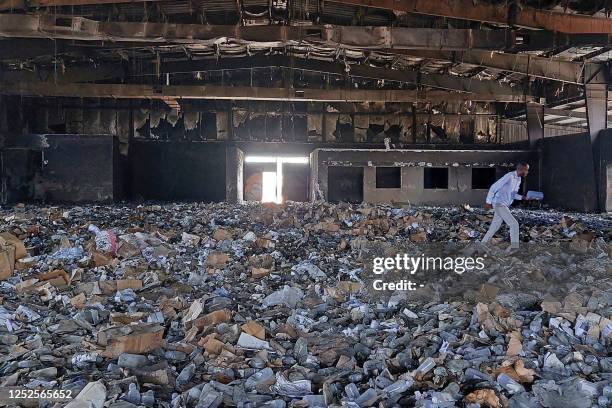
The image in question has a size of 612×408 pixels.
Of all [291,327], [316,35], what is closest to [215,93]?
[316,35]

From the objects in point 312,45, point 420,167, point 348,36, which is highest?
point 312,45

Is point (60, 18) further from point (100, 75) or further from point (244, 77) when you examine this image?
point (244, 77)

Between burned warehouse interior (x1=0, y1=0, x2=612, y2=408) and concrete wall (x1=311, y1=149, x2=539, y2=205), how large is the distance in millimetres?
75

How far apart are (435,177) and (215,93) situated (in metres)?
8.59

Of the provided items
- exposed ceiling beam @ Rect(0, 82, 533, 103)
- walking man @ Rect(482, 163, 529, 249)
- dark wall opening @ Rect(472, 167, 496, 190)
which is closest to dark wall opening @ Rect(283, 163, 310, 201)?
exposed ceiling beam @ Rect(0, 82, 533, 103)

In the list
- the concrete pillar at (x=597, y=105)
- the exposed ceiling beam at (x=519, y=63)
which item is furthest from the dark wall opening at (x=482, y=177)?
the exposed ceiling beam at (x=519, y=63)

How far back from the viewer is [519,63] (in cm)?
1182

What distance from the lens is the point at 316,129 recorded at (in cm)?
1852

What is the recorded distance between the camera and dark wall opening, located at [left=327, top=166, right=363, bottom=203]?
16469 mm

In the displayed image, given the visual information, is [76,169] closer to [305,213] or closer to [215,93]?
[215,93]

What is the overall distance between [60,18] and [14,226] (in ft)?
13.2

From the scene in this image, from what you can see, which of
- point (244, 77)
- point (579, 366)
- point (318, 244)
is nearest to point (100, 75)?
point (244, 77)

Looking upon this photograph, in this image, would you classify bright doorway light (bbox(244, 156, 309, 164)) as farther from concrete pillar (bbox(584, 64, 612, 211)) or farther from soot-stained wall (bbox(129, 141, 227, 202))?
concrete pillar (bbox(584, 64, 612, 211))

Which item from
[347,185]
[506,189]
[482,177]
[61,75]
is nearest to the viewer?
[506,189]
